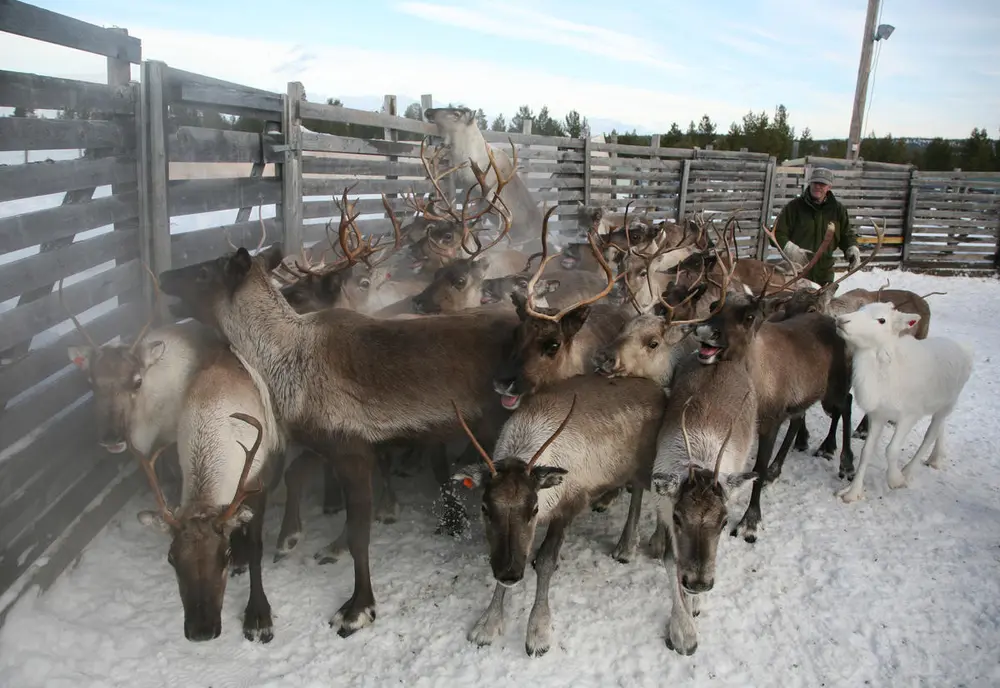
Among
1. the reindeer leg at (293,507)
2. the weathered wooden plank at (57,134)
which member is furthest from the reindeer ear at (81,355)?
the reindeer leg at (293,507)

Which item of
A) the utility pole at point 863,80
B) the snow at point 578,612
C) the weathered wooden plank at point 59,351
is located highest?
the utility pole at point 863,80

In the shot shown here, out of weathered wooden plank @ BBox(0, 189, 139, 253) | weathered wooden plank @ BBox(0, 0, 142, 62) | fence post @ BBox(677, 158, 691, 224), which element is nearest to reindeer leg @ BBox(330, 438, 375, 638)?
weathered wooden plank @ BBox(0, 189, 139, 253)

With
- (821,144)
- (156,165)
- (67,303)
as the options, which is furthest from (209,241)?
(821,144)

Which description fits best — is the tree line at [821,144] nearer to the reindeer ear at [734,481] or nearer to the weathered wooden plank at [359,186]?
the weathered wooden plank at [359,186]

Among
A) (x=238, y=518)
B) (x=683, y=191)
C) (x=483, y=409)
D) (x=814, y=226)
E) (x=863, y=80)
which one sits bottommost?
(x=238, y=518)

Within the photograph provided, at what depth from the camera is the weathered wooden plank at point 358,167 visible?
7.16 m

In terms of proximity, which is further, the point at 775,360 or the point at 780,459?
the point at 780,459

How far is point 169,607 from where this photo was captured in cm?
389

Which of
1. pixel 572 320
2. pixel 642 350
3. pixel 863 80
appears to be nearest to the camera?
pixel 572 320

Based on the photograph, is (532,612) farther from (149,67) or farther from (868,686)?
(149,67)

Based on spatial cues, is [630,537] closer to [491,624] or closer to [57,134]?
[491,624]

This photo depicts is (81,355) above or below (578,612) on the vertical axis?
above

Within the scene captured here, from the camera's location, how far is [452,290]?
6.01 m

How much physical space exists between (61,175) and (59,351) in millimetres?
1015
